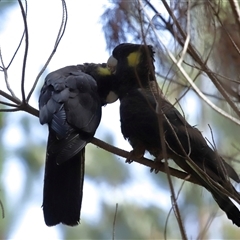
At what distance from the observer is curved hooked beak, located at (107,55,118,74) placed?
306 centimetres

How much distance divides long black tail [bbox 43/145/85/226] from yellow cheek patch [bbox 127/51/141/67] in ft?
1.87

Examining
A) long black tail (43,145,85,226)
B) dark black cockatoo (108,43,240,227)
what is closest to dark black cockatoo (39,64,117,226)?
long black tail (43,145,85,226)

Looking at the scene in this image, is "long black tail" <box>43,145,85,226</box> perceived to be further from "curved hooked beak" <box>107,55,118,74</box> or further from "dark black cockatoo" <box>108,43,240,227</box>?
"curved hooked beak" <box>107,55,118,74</box>

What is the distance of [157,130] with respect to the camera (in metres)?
2.60

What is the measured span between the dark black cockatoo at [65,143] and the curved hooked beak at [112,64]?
29 centimetres

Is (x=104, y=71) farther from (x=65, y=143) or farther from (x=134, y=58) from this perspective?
(x=65, y=143)

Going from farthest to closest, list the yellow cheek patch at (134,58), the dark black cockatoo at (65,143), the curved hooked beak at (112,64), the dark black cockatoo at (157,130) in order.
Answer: the curved hooked beak at (112,64)
the yellow cheek patch at (134,58)
the dark black cockatoo at (65,143)
the dark black cockatoo at (157,130)

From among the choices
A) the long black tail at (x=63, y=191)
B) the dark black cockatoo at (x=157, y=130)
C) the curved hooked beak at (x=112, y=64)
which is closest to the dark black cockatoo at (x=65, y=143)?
the long black tail at (x=63, y=191)

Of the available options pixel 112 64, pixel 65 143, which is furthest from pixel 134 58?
pixel 65 143

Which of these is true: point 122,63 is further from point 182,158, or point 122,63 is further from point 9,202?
point 9,202

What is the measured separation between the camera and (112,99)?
10.0ft

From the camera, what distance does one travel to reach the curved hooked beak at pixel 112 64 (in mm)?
3058

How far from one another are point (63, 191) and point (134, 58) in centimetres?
76

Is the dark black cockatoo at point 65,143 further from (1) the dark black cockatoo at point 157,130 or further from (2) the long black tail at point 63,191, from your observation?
(1) the dark black cockatoo at point 157,130
